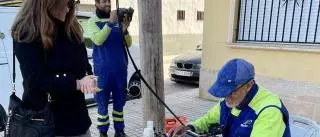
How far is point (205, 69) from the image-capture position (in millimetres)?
5652

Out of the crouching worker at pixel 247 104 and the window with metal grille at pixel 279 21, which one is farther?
the window with metal grille at pixel 279 21

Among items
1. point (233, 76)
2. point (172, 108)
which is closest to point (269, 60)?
point (172, 108)

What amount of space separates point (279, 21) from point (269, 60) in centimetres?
58

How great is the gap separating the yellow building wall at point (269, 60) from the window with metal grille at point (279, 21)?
0.47 feet

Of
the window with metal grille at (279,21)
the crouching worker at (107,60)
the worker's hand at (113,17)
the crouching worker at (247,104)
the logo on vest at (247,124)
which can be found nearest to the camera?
the crouching worker at (247,104)

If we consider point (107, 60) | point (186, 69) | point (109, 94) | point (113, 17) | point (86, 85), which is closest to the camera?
point (86, 85)

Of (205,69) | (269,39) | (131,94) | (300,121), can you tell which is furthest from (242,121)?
(131,94)

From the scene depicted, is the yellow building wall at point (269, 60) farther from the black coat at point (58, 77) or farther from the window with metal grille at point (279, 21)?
the black coat at point (58, 77)

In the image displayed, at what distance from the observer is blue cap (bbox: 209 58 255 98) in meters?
1.67

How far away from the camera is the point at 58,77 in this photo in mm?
1683

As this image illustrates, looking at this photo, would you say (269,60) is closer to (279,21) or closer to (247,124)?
(279,21)

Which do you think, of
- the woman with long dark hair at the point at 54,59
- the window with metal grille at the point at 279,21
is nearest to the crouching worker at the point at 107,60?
the woman with long dark hair at the point at 54,59

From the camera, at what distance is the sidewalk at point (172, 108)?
431 centimetres

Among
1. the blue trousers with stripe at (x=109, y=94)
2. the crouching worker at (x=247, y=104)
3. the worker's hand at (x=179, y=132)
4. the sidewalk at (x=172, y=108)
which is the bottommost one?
the sidewalk at (x=172, y=108)
